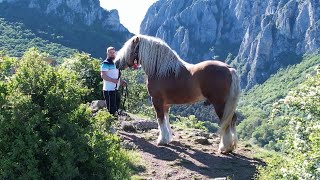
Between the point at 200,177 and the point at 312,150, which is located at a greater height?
the point at 312,150

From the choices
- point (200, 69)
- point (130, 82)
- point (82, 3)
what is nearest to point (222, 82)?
point (200, 69)

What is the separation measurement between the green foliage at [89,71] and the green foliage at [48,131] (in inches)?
328

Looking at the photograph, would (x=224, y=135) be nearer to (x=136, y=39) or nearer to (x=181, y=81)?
(x=181, y=81)

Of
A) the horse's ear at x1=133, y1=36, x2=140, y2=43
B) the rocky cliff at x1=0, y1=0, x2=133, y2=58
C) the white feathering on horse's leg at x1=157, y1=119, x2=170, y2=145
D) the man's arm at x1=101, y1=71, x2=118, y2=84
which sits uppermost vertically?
the rocky cliff at x1=0, y1=0, x2=133, y2=58

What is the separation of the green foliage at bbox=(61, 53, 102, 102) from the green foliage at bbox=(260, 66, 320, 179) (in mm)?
9380

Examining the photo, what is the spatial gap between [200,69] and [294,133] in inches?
158

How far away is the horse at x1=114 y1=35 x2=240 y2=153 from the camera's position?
7.75 metres

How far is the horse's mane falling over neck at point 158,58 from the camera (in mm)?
8320

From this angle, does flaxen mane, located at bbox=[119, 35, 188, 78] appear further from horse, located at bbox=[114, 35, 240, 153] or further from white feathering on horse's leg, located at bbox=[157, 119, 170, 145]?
white feathering on horse's leg, located at bbox=[157, 119, 170, 145]

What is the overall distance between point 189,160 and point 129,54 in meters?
2.75

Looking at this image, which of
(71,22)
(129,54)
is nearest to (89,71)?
(129,54)

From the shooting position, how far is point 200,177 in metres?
6.51

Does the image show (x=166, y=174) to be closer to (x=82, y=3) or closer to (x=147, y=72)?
(x=147, y=72)

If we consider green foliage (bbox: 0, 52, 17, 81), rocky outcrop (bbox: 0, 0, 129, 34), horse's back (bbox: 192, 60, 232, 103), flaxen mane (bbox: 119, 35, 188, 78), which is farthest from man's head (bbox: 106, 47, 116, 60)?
rocky outcrop (bbox: 0, 0, 129, 34)
